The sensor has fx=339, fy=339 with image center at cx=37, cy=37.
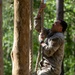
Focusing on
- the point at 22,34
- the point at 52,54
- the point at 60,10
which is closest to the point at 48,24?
the point at 60,10

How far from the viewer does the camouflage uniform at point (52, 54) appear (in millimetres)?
4820

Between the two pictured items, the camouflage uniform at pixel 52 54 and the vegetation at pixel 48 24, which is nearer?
the camouflage uniform at pixel 52 54

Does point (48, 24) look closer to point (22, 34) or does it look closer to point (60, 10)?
point (60, 10)

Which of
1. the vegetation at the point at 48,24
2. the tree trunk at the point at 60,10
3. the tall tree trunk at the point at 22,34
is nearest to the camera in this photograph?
the tall tree trunk at the point at 22,34

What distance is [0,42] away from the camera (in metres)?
4.50

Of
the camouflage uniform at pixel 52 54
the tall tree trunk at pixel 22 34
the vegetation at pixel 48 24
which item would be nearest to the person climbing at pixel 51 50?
the camouflage uniform at pixel 52 54

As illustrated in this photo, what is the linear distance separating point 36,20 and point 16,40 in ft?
5.35

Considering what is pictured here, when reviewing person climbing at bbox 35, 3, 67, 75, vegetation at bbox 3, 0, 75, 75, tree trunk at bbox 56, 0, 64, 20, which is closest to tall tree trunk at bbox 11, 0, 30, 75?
person climbing at bbox 35, 3, 67, 75

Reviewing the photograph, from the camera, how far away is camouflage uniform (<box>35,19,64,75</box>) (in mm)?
4820

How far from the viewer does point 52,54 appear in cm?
487

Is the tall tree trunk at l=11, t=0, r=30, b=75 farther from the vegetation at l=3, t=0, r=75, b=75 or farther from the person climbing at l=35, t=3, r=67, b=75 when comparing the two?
the vegetation at l=3, t=0, r=75, b=75

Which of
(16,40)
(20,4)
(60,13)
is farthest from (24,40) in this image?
(60,13)

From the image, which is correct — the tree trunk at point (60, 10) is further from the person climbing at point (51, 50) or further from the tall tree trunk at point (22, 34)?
the tall tree trunk at point (22, 34)

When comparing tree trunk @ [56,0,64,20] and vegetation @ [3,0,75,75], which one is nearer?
tree trunk @ [56,0,64,20]
